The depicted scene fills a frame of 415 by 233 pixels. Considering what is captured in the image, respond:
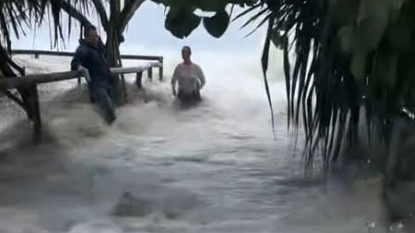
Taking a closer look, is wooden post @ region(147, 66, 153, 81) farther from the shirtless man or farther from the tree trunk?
the tree trunk

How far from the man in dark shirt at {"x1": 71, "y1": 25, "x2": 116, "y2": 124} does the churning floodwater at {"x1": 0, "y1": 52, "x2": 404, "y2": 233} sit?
14cm

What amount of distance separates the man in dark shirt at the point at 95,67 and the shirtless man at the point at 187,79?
2.23 metres

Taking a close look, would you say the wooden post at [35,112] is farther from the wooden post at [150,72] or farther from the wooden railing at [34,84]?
the wooden post at [150,72]

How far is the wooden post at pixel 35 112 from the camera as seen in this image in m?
7.15

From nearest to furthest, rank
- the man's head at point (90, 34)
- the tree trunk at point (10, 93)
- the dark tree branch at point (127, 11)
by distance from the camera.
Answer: the tree trunk at point (10, 93) < the man's head at point (90, 34) < the dark tree branch at point (127, 11)

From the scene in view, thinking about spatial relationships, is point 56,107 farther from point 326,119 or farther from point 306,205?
point 326,119

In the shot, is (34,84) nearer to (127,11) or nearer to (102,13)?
(102,13)

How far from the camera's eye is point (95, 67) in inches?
349

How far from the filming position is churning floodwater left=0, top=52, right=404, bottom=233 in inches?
201

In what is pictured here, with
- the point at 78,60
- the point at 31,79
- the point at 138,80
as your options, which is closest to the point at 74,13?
the point at 78,60

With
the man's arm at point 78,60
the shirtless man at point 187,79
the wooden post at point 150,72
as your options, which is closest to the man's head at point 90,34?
the man's arm at point 78,60

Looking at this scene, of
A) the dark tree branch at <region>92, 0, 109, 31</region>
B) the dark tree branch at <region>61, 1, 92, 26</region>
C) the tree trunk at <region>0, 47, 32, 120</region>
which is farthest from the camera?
the dark tree branch at <region>92, 0, 109, 31</region>

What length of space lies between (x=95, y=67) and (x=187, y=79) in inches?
113

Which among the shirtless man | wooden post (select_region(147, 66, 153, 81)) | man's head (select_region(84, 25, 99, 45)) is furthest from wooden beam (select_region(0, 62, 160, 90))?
wooden post (select_region(147, 66, 153, 81))
